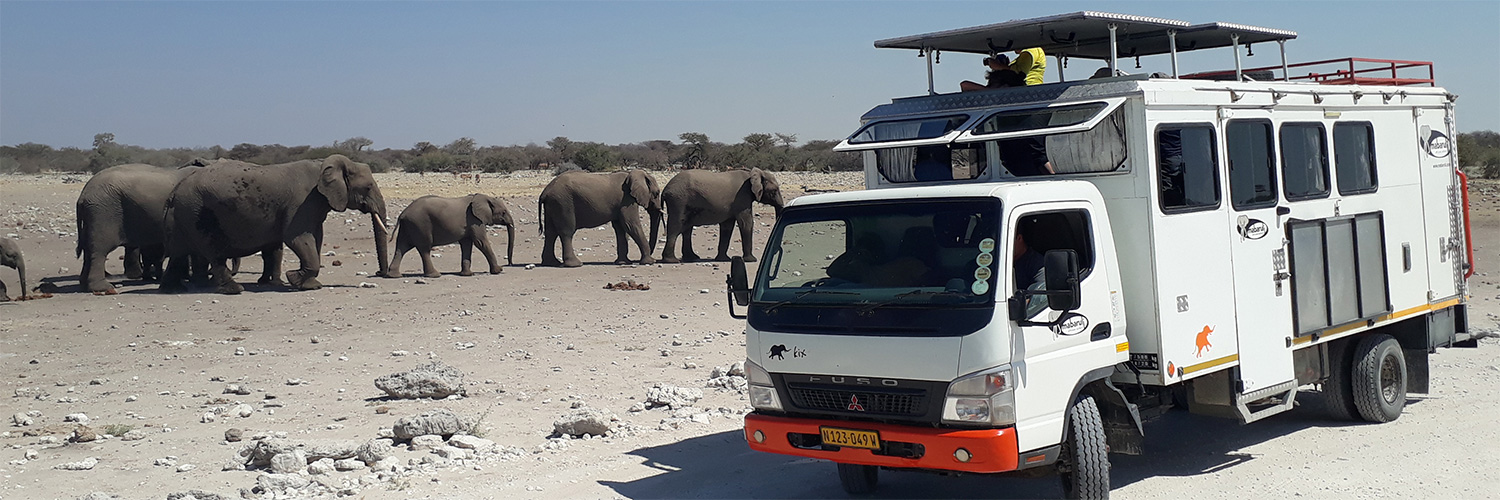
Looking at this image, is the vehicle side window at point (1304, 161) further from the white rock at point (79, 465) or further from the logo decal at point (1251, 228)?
the white rock at point (79, 465)

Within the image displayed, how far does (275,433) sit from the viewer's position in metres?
10.4

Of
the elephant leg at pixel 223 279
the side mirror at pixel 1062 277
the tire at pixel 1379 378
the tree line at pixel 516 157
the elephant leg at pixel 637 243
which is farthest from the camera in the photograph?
the tree line at pixel 516 157

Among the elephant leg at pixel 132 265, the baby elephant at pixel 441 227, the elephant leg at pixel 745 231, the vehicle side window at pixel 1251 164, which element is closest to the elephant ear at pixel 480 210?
the baby elephant at pixel 441 227

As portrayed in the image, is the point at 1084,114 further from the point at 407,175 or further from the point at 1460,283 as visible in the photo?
the point at 407,175

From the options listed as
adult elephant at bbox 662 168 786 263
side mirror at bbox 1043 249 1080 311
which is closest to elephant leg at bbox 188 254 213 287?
adult elephant at bbox 662 168 786 263

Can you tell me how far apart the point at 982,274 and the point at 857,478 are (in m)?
1.79

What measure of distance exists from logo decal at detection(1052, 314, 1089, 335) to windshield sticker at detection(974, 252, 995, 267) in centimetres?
51

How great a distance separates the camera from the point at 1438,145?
36.0 ft

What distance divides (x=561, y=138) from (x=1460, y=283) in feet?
293

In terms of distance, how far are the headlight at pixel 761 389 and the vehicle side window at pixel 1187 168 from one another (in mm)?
2545

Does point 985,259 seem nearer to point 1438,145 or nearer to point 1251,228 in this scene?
point 1251,228

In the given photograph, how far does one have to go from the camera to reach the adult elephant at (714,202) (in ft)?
96.8

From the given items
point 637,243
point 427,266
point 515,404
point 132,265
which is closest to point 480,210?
point 427,266

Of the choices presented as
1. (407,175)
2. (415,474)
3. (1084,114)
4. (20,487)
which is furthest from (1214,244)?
(407,175)
